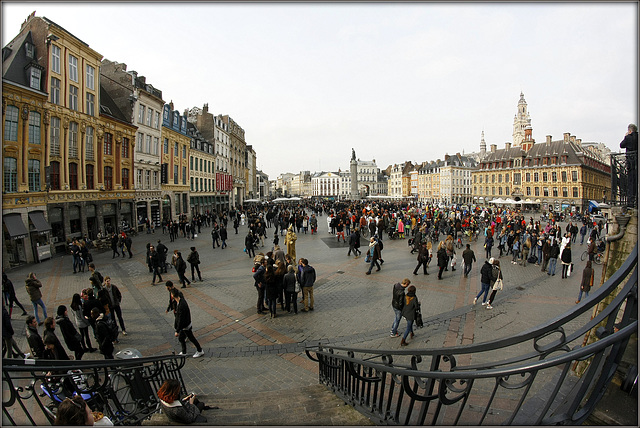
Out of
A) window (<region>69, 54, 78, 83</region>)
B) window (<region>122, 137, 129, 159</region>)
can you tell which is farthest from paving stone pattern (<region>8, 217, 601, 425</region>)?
window (<region>122, 137, 129, 159</region>)

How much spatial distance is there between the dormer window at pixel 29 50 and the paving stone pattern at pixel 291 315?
14205 millimetres

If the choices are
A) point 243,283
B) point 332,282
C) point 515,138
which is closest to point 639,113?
point 332,282

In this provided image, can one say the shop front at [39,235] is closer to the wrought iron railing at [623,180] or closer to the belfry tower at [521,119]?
the wrought iron railing at [623,180]

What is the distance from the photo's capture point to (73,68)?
71.5 feet

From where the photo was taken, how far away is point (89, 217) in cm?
2342

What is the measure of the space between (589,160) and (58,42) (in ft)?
259

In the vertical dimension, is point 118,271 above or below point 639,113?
below

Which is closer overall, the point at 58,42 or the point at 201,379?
the point at 201,379

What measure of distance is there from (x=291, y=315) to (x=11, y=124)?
20.3 metres

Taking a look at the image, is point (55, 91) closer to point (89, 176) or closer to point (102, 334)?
point (89, 176)

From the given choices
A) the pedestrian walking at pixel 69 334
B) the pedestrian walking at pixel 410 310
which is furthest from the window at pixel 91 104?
the pedestrian walking at pixel 410 310

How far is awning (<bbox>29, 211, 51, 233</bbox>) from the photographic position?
18047mm

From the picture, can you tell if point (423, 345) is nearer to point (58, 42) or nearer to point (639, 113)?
point (639, 113)

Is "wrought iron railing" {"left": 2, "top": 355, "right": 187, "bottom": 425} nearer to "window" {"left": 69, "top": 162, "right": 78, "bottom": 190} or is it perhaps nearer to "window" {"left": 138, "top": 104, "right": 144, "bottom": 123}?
"window" {"left": 69, "top": 162, "right": 78, "bottom": 190}
